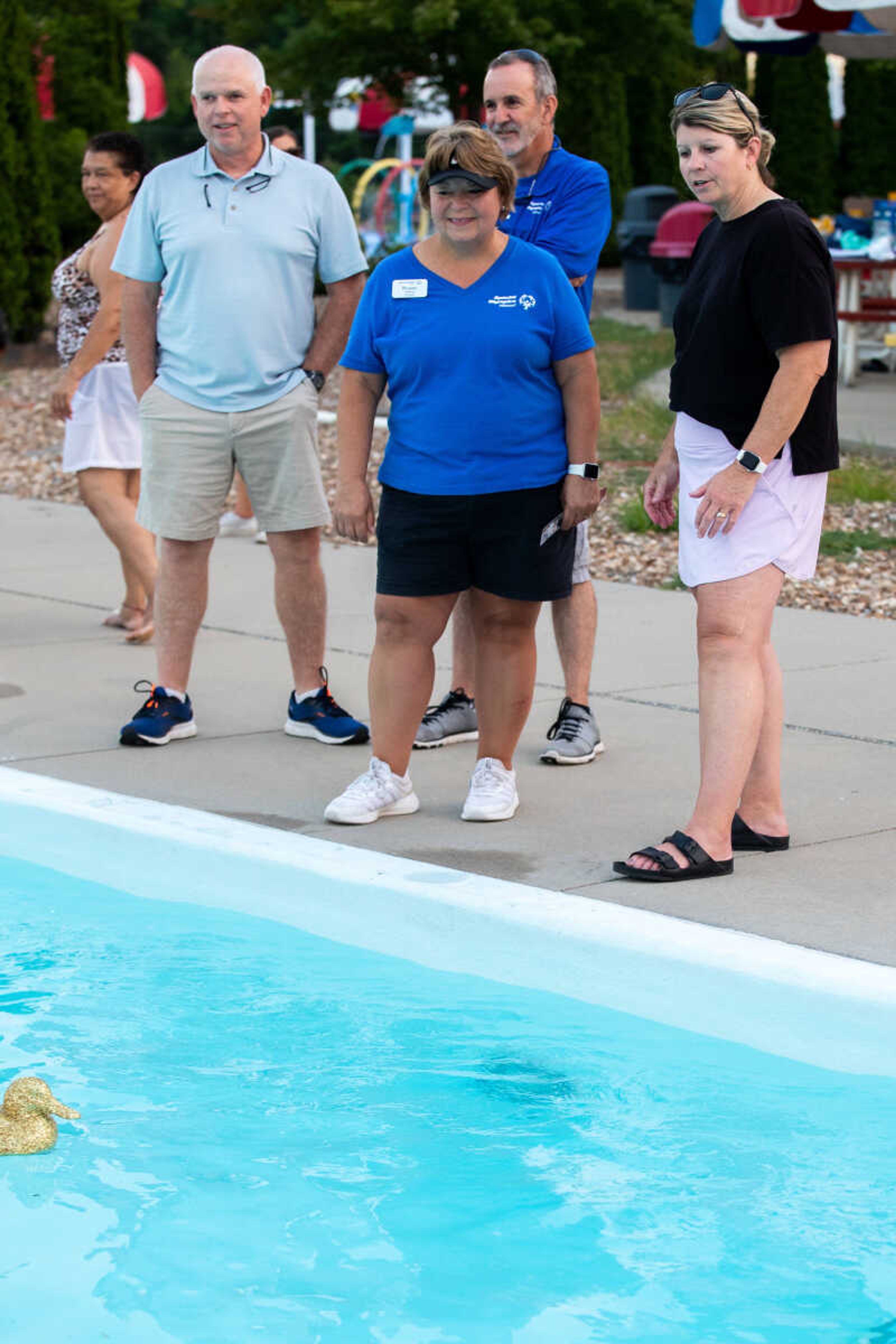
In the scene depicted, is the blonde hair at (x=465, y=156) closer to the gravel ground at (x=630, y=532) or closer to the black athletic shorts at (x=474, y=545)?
the black athletic shorts at (x=474, y=545)

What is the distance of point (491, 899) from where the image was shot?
405 cm

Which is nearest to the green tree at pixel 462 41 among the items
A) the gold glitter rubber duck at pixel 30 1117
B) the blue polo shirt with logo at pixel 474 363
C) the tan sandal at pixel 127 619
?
the tan sandal at pixel 127 619

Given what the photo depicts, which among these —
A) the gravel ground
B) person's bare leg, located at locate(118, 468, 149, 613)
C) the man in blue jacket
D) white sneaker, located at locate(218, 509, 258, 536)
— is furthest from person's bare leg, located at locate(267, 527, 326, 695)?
white sneaker, located at locate(218, 509, 258, 536)

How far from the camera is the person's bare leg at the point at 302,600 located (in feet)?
19.4

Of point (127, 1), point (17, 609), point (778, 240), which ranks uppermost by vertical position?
point (127, 1)

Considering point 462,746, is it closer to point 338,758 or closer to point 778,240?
point 338,758

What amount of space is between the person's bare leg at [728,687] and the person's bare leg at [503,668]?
0.68 meters

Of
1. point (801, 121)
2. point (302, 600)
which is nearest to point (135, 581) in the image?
point (302, 600)

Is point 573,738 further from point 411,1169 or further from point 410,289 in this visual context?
point 411,1169

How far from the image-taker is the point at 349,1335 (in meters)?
2.84

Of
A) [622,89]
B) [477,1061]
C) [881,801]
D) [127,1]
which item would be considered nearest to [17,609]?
[881,801]

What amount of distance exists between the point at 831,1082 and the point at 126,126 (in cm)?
1788

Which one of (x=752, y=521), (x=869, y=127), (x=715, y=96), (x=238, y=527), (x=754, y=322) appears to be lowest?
(x=238, y=527)

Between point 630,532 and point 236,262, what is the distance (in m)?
4.46
